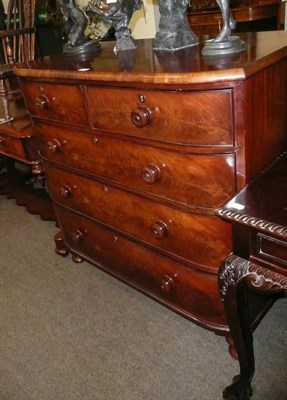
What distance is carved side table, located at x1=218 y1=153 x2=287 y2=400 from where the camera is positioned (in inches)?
33.4

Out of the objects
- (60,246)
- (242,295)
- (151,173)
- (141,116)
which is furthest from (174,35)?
(60,246)

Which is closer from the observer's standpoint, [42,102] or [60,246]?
[42,102]

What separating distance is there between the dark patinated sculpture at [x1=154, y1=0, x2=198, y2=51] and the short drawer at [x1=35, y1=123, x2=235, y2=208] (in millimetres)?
365

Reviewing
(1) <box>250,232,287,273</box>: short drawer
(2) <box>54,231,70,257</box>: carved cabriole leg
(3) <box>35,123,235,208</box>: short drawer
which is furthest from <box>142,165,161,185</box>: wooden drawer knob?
(2) <box>54,231,70,257</box>: carved cabriole leg

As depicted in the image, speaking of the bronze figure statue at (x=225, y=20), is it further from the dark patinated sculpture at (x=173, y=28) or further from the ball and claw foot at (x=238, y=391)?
the ball and claw foot at (x=238, y=391)

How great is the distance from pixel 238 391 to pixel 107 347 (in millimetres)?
557

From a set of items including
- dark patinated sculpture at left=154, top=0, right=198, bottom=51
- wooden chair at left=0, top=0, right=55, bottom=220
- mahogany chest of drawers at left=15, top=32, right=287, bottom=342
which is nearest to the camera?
mahogany chest of drawers at left=15, top=32, right=287, bottom=342

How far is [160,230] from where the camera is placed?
49.7 inches

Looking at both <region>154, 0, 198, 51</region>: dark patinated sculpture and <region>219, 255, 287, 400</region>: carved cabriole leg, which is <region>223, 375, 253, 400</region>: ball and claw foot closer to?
<region>219, 255, 287, 400</region>: carved cabriole leg

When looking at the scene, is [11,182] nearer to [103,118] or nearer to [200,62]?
[103,118]

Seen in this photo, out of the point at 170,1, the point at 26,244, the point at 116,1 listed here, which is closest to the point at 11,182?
the point at 26,244

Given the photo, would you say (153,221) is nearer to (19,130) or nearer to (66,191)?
(66,191)

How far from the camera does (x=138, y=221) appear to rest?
1.38 m

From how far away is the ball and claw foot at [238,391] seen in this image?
1188mm
